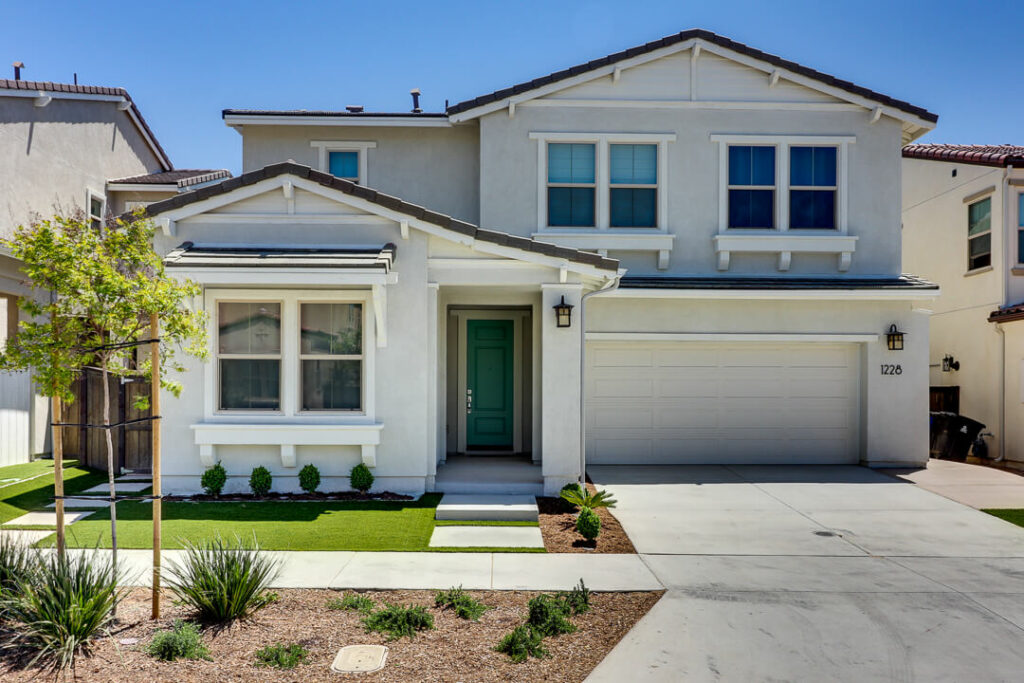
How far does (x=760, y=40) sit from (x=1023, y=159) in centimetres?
578

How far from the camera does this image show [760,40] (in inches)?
497

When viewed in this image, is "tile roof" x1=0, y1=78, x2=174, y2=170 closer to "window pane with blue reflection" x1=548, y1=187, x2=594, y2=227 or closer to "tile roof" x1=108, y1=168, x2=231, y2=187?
"tile roof" x1=108, y1=168, x2=231, y2=187

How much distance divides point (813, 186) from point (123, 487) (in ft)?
41.3

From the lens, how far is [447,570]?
246 inches

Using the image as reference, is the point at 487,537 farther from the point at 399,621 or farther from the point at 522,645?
the point at 522,645

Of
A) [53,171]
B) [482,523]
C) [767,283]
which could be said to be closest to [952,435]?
[767,283]

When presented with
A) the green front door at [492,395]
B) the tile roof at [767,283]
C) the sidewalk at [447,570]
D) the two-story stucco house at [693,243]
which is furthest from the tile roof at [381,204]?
the sidewalk at [447,570]

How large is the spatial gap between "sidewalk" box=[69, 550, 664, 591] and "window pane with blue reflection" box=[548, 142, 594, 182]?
7.53m

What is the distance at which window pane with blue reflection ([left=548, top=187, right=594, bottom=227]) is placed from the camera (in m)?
12.2

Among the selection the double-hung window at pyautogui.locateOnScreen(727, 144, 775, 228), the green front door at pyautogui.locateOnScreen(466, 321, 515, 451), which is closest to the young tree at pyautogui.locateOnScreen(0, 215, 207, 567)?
the green front door at pyautogui.locateOnScreen(466, 321, 515, 451)

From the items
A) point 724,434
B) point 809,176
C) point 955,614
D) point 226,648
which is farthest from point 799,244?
point 226,648

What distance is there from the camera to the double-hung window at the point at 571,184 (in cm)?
1223

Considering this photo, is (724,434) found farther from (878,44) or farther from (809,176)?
(878,44)

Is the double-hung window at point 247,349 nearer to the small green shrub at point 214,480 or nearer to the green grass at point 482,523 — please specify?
the small green shrub at point 214,480
